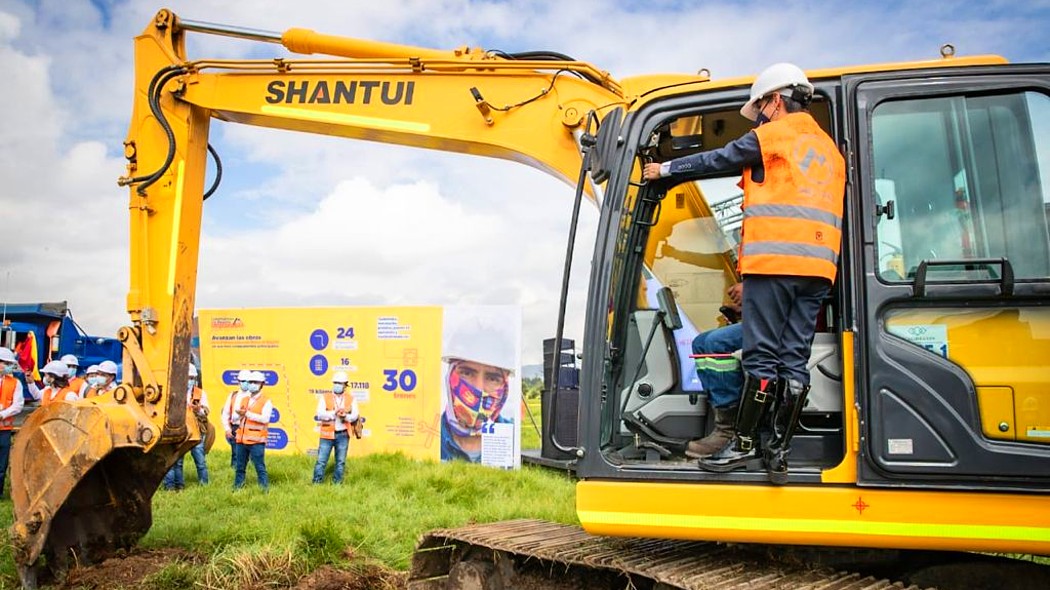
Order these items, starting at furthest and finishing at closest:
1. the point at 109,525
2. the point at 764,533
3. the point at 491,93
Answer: the point at 109,525 < the point at 491,93 < the point at 764,533

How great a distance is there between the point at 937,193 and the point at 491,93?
102 inches

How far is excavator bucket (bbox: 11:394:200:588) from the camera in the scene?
211 inches

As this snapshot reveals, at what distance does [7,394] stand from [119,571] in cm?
583

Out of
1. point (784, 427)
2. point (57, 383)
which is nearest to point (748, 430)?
point (784, 427)

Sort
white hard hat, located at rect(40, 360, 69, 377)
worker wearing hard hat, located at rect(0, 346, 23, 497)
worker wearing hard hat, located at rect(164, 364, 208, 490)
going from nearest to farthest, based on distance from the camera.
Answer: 1. worker wearing hard hat, located at rect(0, 346, 23, 497)
2. worker wearing hard hat, located at rect(164, 364, 208, 490)
3. white hard hat, located at rect(40, 360, 69, 377)

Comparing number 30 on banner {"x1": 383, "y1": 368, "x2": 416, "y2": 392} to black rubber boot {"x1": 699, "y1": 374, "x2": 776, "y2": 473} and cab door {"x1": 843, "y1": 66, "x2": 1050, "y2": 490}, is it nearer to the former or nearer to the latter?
black rubber boot {"x1": 699, "y1": 374, "x2": 776, "y2": 473}

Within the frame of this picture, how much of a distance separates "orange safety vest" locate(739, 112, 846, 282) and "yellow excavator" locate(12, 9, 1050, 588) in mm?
129

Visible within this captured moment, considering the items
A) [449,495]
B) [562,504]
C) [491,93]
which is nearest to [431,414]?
[449,495]

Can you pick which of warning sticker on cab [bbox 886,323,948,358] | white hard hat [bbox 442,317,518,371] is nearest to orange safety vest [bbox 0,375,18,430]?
white hard hat [bbox 442,317,518,371]

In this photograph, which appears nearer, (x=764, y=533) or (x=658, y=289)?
(x=764, y=533)

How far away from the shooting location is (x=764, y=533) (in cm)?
347

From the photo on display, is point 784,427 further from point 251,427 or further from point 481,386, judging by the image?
point 481,386

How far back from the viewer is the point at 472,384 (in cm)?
1509

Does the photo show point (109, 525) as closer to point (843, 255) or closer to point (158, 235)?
point (158, 235)
